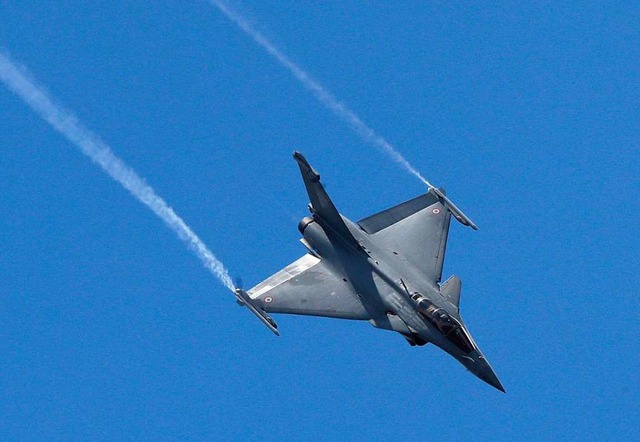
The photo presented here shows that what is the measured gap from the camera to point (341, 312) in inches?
2094

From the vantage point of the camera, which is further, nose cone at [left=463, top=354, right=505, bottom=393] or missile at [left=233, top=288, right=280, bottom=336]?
missile at [left=233, top=288, right=280, bottom=336]

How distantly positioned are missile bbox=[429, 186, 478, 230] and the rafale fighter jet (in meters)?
1.19

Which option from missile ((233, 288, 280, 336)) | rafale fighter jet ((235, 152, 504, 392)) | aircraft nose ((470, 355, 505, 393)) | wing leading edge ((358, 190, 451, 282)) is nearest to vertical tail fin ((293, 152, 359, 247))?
rafale fighter jet ((235, 152, 504, 392))

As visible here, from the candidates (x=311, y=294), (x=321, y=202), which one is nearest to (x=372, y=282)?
(x=311, y=294)

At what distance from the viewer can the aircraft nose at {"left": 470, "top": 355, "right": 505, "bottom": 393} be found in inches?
1981

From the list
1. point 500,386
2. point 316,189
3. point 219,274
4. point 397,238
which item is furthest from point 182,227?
point 500,386

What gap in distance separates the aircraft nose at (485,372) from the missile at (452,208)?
8455 mm

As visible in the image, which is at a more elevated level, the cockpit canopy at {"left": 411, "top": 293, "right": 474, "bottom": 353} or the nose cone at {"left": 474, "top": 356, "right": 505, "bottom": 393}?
the cockpit canopy at {"left": 411, "top": 293, "right": 474, "bottom": 353}

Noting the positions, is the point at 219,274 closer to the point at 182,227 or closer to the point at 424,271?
the point at 182,227

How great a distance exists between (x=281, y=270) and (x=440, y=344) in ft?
27.5

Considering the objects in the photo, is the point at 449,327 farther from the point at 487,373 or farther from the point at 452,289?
the point at 452,289

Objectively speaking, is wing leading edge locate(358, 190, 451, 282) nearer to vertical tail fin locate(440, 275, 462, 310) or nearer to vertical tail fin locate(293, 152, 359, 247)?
vertical tail fin locate(440, 275, 462, 310)

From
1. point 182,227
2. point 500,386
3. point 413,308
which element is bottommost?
point 500,386

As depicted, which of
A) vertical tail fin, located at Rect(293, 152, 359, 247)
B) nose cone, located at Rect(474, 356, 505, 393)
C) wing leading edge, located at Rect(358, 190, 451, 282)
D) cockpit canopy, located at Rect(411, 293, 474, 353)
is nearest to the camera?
nose cone, located at Rect(474, 356, 505, 393)
